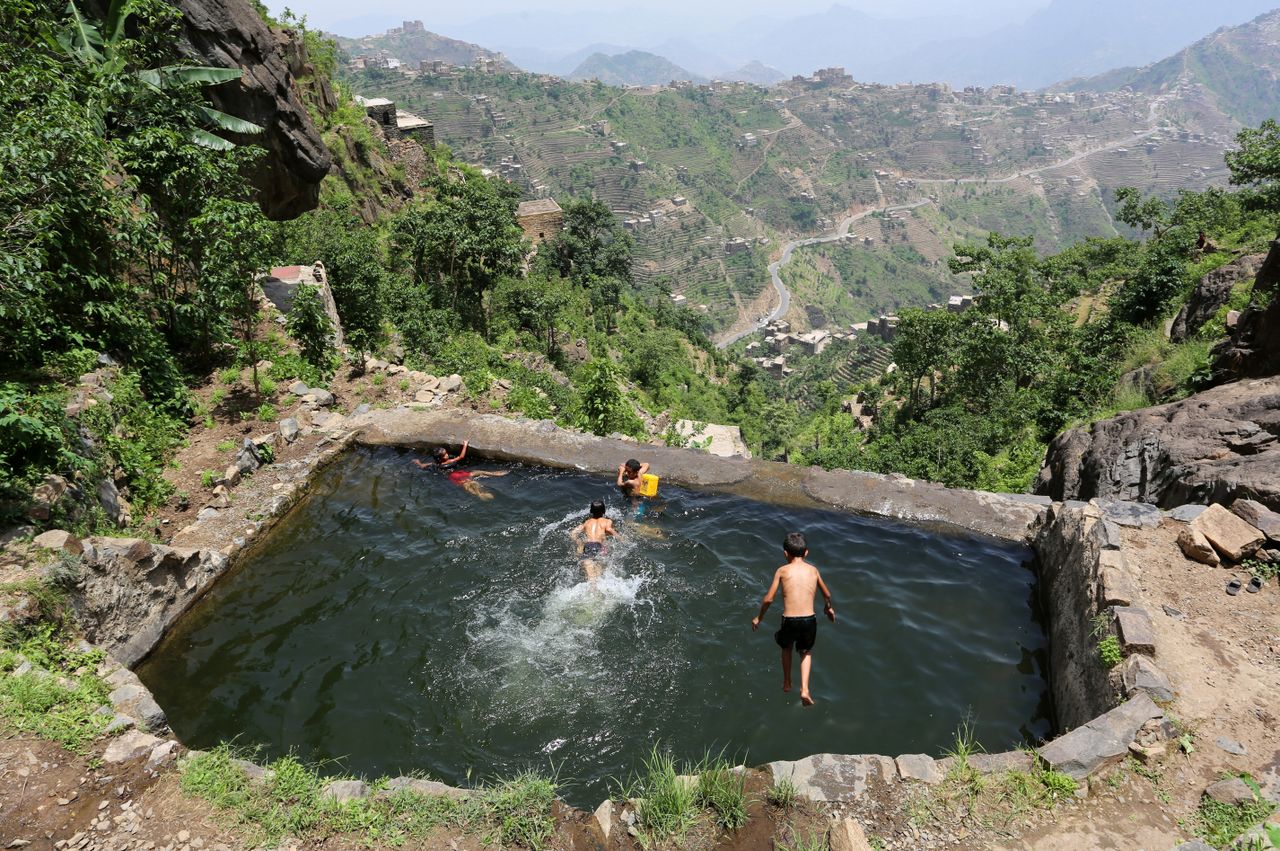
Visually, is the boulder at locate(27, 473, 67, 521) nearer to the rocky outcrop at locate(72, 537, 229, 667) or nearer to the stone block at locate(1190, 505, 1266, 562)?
the rocky outcrop at locate(72, 537, 229, 667)

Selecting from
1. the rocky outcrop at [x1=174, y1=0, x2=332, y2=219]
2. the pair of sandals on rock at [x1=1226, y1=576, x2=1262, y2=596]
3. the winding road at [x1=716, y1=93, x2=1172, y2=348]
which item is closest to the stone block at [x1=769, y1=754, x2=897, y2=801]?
the pair of sandals on rock at [x1=1226, y1=576, x2=1262, y2=596]

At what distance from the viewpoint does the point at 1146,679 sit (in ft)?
17.3

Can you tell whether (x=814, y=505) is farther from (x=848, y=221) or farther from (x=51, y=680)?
(x=848, y=221)

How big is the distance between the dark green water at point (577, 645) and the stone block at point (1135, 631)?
141cm

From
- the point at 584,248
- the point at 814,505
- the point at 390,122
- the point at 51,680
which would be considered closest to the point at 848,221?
the point at 584,248

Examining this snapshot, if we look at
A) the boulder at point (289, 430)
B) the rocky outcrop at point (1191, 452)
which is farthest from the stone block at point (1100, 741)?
the boulder at point (289, 430)

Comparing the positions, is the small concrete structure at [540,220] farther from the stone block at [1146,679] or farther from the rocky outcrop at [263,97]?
the stone block at [1146,679]

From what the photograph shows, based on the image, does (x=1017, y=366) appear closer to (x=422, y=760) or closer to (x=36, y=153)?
(x=422, y=760)

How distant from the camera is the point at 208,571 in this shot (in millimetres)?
8250

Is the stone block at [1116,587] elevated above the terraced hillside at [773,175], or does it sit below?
below

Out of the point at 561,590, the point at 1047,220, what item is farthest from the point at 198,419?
the point at 1047,220

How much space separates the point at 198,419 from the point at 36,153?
4.55 metres

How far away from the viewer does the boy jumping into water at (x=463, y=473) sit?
10.6 m

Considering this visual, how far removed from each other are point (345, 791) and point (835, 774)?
3953 millimetres
